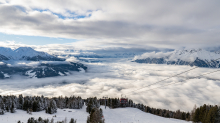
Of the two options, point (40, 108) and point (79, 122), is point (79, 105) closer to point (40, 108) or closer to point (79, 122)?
point (40, 108)

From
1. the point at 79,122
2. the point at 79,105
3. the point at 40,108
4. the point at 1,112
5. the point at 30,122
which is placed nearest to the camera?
the point at 30,122

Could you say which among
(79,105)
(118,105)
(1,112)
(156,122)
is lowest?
(118,105)

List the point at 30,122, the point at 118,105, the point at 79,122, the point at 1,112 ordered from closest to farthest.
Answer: the point at 30,122 < the point at 79,122 < the point at 1,112 < the point at 118,105

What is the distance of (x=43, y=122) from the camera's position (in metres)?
42.3

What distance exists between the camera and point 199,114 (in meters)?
64.5

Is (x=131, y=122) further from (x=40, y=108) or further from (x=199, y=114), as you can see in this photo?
(x=40, y=108)

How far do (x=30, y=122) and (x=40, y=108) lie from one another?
43.9 m

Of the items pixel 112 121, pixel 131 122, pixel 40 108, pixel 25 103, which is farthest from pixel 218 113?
pixel 25 103

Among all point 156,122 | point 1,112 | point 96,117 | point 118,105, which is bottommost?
point 118,105

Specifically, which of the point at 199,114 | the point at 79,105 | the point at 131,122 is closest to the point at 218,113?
the point at 199,114

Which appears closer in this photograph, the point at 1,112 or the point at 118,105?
the point at 1,112

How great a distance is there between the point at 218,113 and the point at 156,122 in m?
27.7

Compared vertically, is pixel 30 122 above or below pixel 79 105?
above

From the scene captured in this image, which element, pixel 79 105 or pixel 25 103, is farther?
pixel 79 105
